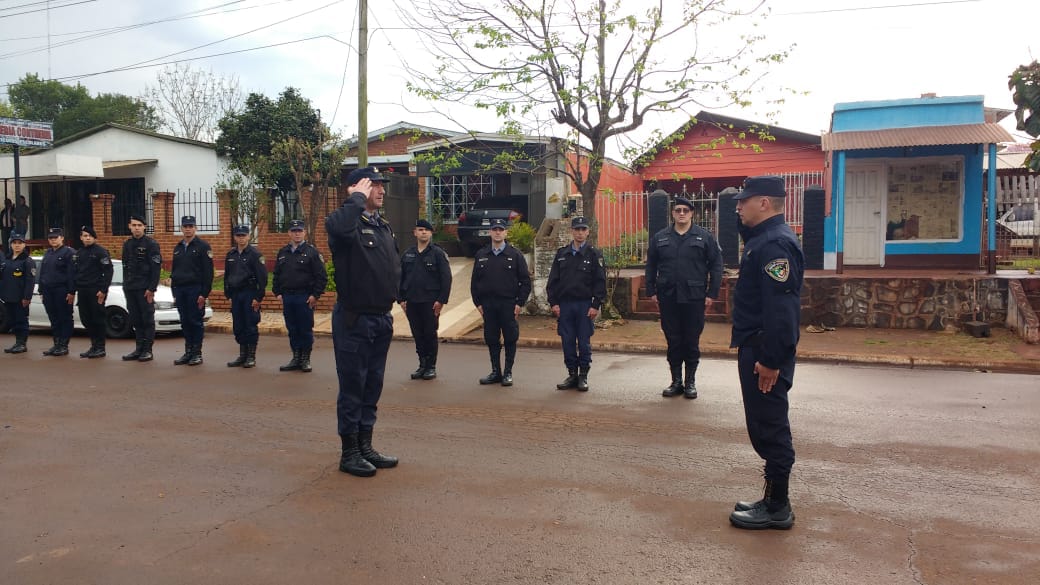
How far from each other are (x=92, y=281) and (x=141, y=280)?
0.93 metres

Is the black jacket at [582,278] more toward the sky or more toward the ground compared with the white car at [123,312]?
more toward the sky

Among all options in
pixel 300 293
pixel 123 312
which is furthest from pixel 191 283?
pixel 123 312

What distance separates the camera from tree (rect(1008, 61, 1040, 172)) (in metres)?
11.6

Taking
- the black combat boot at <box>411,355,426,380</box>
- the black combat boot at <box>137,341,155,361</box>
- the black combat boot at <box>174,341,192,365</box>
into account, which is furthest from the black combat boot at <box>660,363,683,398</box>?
the black combat boot at <box>137,341,155,361</box>

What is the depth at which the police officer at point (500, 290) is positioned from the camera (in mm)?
8930

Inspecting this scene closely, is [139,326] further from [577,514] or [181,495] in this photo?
[577,514]

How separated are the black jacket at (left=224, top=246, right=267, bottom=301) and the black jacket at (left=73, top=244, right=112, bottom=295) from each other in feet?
6.12

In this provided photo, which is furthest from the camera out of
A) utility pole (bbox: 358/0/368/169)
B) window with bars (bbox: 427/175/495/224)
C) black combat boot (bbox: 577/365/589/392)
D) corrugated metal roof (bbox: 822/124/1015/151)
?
window with bars (bbox: 427/175/495/224)

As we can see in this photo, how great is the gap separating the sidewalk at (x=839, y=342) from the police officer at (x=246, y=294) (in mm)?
3160

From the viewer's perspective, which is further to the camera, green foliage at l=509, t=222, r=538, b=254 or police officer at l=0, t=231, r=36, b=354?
green foliage at l=509, t=222, r=538, b=254

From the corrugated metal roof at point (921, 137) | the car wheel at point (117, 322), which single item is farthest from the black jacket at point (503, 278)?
the corrugated metal roof at point (921, 137)

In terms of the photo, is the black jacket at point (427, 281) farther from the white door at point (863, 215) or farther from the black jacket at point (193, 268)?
the white door at point (863, 215)

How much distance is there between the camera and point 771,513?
4.27 metres

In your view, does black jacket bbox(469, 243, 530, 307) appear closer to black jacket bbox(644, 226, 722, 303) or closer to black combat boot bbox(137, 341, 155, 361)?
black jacket bbox(644, 226, 722, 303)
